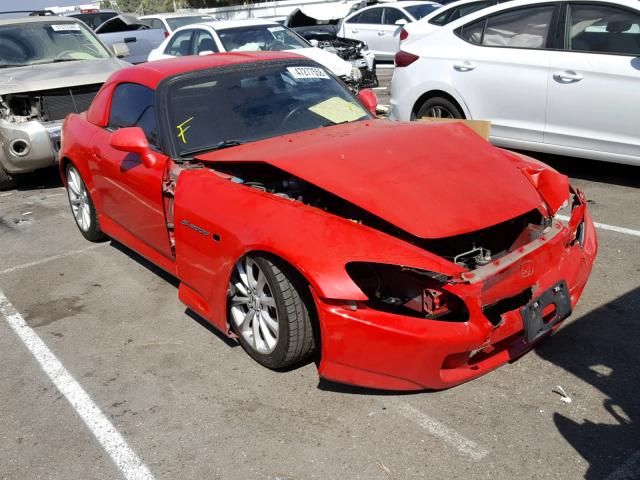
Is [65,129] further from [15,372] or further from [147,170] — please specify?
[15,372]

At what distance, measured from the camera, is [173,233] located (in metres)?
4.06

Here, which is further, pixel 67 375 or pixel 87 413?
pixel 67 375

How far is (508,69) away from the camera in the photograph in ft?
20.8

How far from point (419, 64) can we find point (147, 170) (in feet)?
12.8

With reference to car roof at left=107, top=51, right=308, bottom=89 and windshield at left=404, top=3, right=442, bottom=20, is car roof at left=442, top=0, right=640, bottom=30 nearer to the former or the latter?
car roof at left=107, top=51, right=308, bottom=89

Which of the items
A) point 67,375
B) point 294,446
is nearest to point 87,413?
point 67,375

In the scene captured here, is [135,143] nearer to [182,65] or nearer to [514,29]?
[182,65]

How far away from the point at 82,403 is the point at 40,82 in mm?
5124

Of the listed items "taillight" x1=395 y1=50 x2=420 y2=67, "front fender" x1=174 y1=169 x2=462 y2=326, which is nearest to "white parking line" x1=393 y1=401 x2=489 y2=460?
"front fender" x1=174 y1=169 x2=462 y2=326

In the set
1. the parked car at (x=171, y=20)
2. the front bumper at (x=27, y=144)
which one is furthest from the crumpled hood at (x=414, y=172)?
the parked car at (x=171, y=20)

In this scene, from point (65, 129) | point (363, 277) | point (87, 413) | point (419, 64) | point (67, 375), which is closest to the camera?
point (363, 277)

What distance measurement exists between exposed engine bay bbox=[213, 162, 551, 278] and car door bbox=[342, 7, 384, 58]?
44.5 feet

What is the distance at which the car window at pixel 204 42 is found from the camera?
32.1 ft

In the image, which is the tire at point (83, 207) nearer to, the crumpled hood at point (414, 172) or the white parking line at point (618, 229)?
the crumpled hood at point (414, 172)
